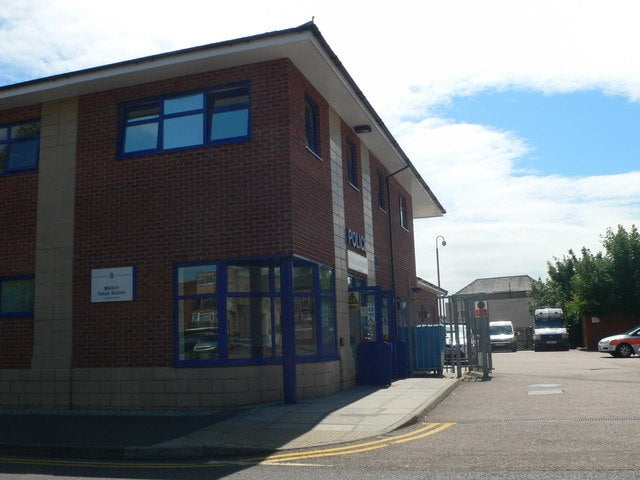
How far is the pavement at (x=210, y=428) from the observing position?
8398 mm

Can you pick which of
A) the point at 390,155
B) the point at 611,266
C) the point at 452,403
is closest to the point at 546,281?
the point at 611,266

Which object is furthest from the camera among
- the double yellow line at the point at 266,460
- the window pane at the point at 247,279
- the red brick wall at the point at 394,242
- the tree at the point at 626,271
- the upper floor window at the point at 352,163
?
the tree at the point at 626,271

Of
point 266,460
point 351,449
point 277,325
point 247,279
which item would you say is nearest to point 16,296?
point 247,279

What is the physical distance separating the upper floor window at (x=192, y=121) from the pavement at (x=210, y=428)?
515 centimetres

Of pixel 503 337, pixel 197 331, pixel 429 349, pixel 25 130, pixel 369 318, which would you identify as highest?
pixel 25 130

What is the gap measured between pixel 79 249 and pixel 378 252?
876 cm

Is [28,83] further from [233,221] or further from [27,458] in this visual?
[27,458]

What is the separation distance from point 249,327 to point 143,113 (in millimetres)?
4936

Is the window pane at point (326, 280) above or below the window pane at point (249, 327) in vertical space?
above

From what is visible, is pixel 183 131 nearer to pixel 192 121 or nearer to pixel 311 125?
pixel 192 121

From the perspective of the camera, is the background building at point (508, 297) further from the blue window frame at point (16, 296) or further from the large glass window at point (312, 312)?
the blue window frame at point (16, 296)

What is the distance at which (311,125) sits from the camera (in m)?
14.7

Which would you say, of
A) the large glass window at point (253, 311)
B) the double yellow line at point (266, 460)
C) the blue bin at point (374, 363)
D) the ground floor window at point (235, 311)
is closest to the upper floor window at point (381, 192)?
the blue bin at point (374, 363)

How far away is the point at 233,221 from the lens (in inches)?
496
